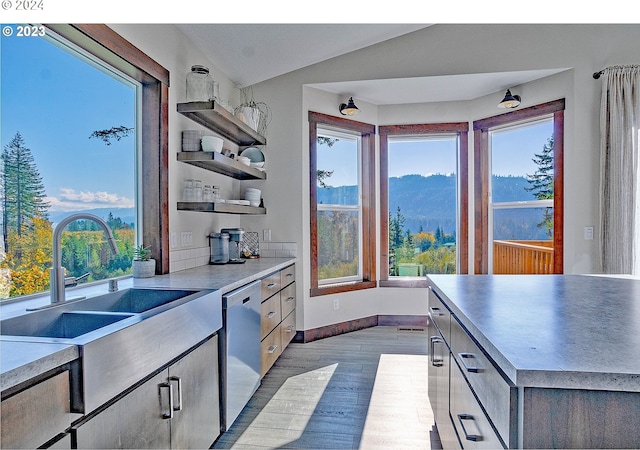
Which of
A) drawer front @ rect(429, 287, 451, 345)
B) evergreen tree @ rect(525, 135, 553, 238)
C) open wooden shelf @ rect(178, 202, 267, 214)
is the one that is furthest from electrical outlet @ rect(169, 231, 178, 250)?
evergreen tree @ rect(525, 135, 553, 238)

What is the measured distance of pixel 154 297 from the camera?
6.47ft

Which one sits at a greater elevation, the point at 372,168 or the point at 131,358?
the point at 372,168

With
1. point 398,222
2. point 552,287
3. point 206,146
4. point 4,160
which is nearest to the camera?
point 4,160

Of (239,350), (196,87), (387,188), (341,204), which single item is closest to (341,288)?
(341,204)

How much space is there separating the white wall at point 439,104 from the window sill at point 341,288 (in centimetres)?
7

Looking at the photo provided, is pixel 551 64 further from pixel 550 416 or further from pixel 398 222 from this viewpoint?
pixel 550 416

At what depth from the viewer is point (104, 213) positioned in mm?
2221

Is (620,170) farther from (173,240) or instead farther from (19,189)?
(19,189)

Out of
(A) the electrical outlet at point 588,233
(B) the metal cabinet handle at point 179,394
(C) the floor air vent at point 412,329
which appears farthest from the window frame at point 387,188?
(B) the metal cabinet handle at point 179,394

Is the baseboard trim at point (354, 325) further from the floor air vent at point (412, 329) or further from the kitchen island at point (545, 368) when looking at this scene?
the kitchen island at point (545, 368)

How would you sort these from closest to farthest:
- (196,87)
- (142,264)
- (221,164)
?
(142,264) → (196,87) → (221,164)

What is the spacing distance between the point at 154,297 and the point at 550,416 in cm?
183

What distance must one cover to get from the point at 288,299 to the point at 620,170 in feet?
10.5
